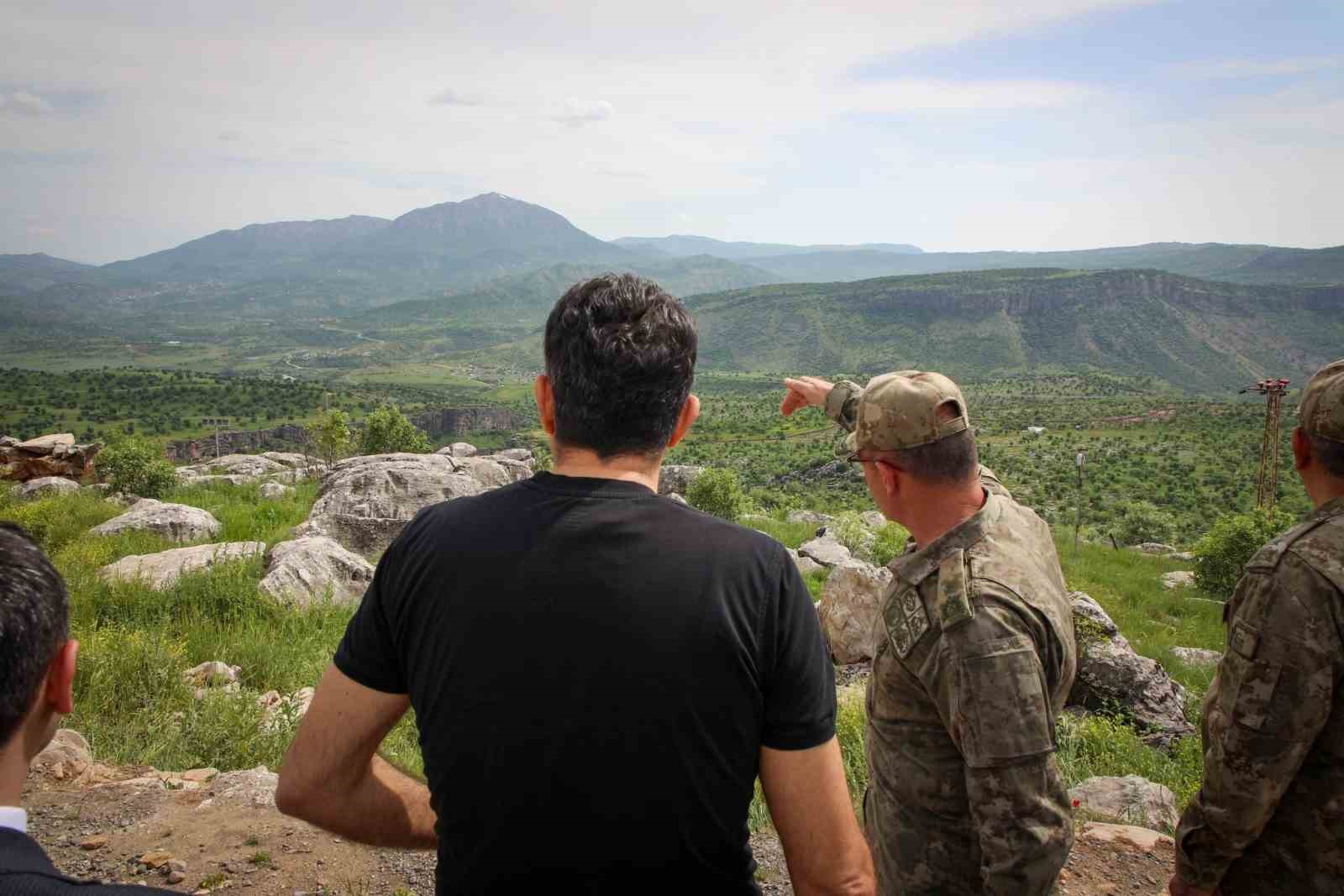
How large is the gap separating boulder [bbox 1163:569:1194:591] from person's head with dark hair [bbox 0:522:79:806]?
1982cm

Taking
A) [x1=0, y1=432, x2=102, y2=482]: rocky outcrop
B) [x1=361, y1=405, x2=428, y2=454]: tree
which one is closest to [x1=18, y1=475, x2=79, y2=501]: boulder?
[x1=0, y1=432, x2=102, y2=482]: rocky outcrop

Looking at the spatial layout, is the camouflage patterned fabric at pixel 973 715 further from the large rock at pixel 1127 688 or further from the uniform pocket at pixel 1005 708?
the large rock at pixel 1127 688

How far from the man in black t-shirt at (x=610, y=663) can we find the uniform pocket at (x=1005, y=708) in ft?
2.01

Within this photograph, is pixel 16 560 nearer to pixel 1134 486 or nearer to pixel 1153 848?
pixel 1153 848

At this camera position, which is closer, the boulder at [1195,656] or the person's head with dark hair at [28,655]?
the person's head with dark hair at [28,655]

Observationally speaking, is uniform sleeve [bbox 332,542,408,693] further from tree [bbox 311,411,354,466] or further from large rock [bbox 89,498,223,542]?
tree [bbox 311,411,354,466]

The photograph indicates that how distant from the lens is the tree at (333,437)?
24656 mm

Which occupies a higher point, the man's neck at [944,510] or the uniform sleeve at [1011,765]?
the man's neck at [944,510]

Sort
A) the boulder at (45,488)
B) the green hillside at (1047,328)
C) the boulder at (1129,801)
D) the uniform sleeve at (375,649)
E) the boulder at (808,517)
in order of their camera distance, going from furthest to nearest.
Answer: the green hillside at (1047,328) → the boulder at (808,517) → the boulder at (45,488) → the boulder at (1129,801) → the uniform sleeve at (375,649)

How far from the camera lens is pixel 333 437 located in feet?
81.1

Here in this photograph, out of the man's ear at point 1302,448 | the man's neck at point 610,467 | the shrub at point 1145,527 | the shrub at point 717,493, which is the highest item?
the man's neck at point 610,467

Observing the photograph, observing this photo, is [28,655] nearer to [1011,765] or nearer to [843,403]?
[1011,765]

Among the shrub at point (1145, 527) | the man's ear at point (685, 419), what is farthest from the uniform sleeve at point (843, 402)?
the shrub at point (1145, 527)

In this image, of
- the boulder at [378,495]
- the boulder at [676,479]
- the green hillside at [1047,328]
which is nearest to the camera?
A: the boulder at [378,495]
